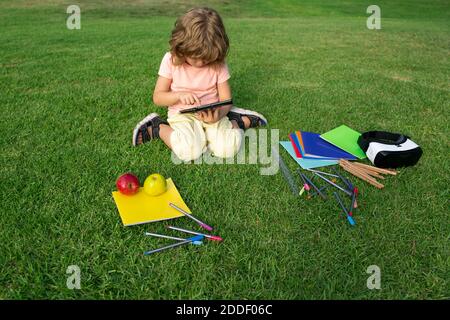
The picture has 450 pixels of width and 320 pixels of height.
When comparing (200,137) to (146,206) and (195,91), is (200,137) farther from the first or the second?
(146,206)

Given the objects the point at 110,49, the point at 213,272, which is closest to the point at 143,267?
the point at 213,272

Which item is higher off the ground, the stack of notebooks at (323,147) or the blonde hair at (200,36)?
the blonde hair at (200,36)

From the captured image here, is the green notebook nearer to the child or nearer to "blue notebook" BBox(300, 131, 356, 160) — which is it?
"blue notebook" BBox(300, 131, 356, 160)

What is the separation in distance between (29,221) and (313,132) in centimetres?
284

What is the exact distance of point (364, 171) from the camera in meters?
3.23

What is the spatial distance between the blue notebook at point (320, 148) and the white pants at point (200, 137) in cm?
67

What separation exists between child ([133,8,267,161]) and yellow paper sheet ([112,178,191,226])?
24.5 inches

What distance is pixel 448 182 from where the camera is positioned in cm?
321

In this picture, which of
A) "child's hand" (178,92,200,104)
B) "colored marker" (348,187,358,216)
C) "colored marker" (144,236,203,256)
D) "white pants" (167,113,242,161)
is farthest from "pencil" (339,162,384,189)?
"colored marker" (144,236,203,256)

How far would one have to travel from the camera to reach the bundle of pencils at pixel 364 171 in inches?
124

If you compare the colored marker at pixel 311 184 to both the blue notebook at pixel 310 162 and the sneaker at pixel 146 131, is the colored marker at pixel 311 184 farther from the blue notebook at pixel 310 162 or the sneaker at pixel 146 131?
the sneaker at pixel 146 131

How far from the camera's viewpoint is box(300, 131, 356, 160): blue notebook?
3.54m

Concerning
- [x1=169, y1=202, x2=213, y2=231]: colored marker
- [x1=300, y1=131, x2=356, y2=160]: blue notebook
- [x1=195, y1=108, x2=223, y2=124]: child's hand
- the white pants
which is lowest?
[x1=169, y1=202, x2=213, y2=231]: colored marker

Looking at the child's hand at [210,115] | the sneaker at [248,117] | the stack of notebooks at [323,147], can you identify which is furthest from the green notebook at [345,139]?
the child's hand at [210,115]
